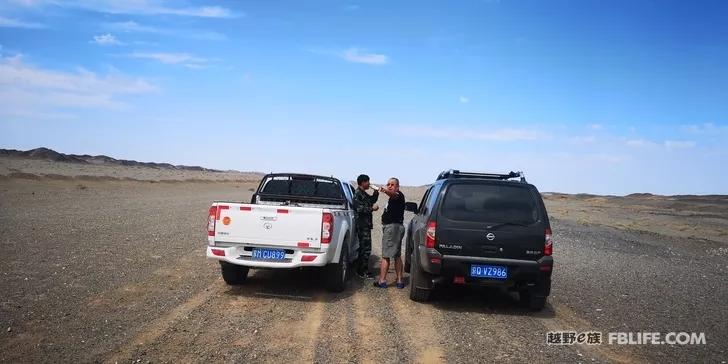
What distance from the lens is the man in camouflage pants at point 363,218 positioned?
9749 millimetres

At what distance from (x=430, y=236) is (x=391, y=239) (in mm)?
1579

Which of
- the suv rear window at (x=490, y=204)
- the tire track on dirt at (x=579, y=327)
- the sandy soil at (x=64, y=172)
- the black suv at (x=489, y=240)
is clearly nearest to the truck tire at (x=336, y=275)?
the black suv at (x=489, y=240)

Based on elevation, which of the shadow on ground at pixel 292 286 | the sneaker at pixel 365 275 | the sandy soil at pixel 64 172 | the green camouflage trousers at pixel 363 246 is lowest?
the shadow on ground at pixel 292 286

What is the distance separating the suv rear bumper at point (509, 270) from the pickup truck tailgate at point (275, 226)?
5.58 ft

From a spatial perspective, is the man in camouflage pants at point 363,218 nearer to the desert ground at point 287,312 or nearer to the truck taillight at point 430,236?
the desert ground at point 287,312

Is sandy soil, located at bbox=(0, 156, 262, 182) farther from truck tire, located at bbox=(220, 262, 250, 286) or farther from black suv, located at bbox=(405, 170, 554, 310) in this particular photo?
black suv, located at bbox=(405, 170, 554, 310)

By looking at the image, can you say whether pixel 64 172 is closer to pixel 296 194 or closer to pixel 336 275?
pixel 296 194

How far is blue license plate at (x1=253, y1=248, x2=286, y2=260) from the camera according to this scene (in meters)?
8.05

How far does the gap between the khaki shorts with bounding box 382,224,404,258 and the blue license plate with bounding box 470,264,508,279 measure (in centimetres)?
193

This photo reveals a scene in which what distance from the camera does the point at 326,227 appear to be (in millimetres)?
8016

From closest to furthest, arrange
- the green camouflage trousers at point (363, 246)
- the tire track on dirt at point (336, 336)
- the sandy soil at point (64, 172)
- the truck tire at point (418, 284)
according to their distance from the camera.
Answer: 1. the tire track on dirt at point (336, 336)
2. the truck tire at point (418, 284)
3. the green camouflage trousers at point (363, 246)
4. the sandy soil at point (64, 172)

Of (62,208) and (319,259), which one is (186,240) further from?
(62,208)

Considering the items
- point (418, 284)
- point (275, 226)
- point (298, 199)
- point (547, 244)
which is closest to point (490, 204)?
point (547, 244)

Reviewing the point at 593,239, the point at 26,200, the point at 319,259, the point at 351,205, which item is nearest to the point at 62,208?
the point at 26,200
